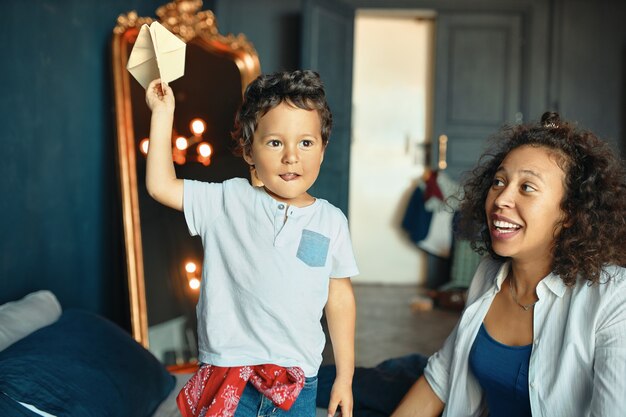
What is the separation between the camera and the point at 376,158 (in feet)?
23.8

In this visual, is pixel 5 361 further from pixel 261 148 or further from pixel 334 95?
pixel 334 95

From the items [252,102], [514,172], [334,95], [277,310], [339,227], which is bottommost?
[277,310]

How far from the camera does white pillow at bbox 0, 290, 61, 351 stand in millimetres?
1922

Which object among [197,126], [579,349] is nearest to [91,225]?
[197,126]

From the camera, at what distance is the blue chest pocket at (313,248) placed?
1445mm

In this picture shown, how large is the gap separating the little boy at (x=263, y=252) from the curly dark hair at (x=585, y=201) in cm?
62

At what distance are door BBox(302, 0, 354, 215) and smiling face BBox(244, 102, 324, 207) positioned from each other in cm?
435

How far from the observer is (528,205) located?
1.72 meters

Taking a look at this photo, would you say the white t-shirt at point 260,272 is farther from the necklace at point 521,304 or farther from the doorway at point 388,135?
the doorway at point 388,135

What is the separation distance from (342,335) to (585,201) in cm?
69

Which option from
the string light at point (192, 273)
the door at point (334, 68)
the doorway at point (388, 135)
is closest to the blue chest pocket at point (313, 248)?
the string light at point (192, 273)

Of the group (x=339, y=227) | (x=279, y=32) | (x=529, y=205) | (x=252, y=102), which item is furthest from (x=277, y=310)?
(x=279, y=32)

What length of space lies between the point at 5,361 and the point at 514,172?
4.38 ft

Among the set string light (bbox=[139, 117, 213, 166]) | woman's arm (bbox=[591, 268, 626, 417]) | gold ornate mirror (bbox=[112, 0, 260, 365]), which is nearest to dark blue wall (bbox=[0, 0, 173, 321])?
gold ornate mirror (bbox=[112, 0, 260, 365])
